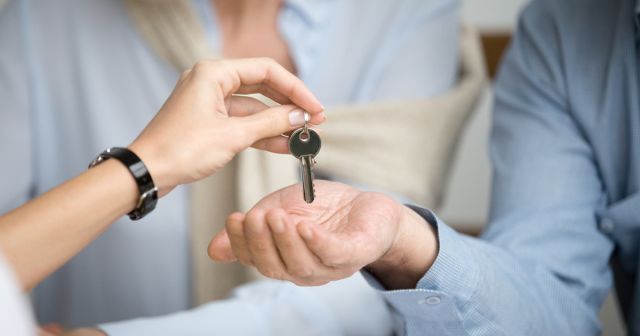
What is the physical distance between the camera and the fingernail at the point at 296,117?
0.72 m

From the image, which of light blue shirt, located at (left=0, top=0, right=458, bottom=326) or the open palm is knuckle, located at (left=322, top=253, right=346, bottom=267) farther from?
light blue shirt, located at (left=0, top=0, right=458, bottom=326)

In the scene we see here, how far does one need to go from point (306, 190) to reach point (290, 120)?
7 centimetres

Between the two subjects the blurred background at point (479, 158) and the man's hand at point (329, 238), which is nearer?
the man's hand at point (329, 238)

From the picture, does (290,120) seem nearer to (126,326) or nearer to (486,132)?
(126,326)

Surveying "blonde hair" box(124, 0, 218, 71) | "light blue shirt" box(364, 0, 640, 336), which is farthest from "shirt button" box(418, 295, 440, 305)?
"blonde hair" box(124, 0, 218, 71)

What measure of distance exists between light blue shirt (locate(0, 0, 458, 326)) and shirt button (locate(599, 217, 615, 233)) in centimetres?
37

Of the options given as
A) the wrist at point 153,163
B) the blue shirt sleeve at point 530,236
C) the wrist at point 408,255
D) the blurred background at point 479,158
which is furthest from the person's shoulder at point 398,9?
the wrist at point 153,163

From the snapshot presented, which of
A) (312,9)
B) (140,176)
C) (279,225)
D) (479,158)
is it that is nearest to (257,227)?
(279,225)

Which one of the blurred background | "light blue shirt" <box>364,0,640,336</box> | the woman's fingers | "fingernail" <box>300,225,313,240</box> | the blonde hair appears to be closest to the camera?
"fingernail" <box>300,225,313,240</box>

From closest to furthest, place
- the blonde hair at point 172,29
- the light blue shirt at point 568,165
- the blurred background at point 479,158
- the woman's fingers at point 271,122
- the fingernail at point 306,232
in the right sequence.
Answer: the fingernail at point 306,232 → the woman's fingers at point 271,122 → the light blue shirt at point 568,165 → the blonde hair at point 172,29 → the blurred background at point 479,158

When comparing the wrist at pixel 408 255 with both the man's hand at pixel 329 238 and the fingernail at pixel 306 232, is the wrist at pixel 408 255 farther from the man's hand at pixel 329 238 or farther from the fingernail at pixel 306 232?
the fingernail at pixel 306 232

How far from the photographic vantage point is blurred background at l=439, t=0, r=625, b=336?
1.71m

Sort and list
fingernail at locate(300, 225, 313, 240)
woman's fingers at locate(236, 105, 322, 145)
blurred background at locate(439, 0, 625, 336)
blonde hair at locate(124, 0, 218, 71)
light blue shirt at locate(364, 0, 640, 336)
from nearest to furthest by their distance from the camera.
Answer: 1. fingernail at locate(300, 225, 313, 240)
2. woman's fingers at locate(236, 105, 322, 145)
3. light blue shirt at locate(364, 0, 640, 336)
4. blonde hair at locate(124, 0, 218, 71)
5. blurred background at locate(439, 0, 625, 336)

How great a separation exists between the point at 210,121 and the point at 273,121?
0.19ft
